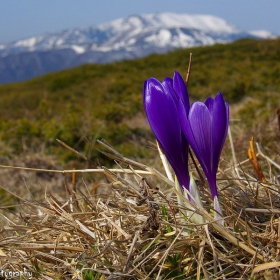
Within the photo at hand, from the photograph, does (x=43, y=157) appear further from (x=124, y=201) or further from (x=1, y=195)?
(x=124, y=201)

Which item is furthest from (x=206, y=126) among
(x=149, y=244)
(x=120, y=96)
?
(x=120, y=96)

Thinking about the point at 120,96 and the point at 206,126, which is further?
the point at 120,96

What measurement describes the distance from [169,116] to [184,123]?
0.14 feet

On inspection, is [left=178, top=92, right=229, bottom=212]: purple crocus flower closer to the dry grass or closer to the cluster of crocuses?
the cluster of crocuses

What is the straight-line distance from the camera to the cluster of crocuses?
108cm

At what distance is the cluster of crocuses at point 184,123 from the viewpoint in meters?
1.08

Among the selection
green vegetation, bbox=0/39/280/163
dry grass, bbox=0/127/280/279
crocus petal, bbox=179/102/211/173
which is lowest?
green vegetation, bbox=0/39/280/163

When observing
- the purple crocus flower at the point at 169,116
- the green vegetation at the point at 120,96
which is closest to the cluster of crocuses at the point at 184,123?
the purple crocus flower at the point at 169,116

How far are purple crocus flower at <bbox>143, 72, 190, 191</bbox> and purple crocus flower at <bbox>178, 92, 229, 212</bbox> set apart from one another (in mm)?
25

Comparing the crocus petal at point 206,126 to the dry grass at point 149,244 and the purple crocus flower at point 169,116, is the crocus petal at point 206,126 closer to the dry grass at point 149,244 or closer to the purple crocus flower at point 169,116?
the purple crocus flower at point 169,116

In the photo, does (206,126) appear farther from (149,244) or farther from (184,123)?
(149,244)

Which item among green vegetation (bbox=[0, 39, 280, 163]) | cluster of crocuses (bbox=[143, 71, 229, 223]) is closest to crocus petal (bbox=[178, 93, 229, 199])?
cluster of crocuses (bbox=[143, 71, 229, 223])

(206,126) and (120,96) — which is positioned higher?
(206,126)

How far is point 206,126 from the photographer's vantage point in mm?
1087
